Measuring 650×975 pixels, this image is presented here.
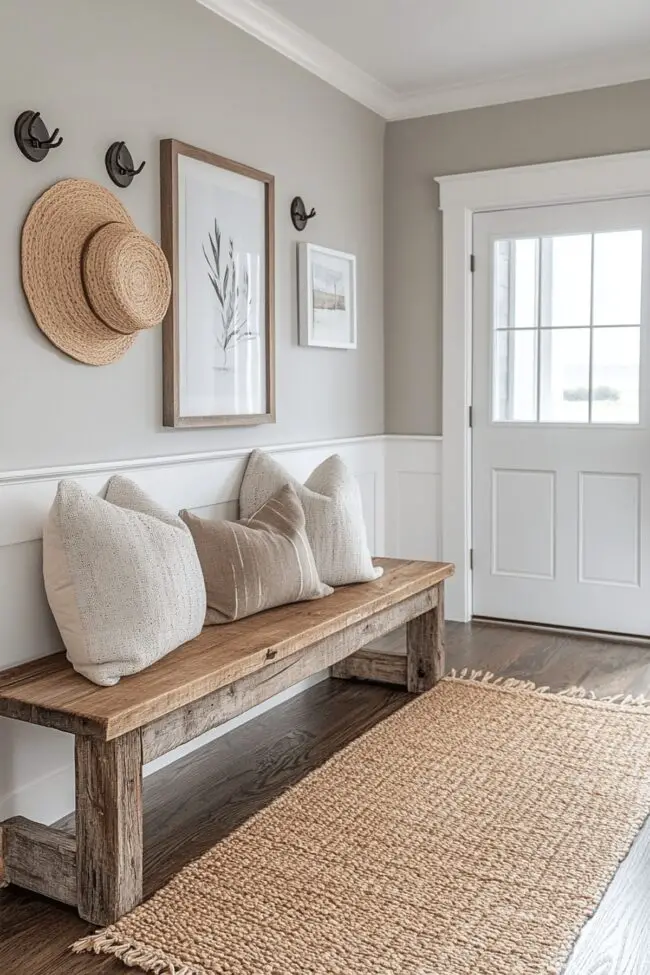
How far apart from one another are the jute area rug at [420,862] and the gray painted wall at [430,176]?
1.83m

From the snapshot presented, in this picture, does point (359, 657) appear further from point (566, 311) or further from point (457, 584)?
point (566, 311)

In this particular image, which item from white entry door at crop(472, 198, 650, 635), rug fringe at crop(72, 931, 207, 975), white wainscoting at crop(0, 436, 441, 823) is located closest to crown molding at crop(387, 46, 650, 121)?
white entry door at crop(472, 198, 650, 635)

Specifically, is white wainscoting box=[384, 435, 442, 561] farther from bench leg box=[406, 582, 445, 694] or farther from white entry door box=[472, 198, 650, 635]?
bench leg box=[406, 582, 445, 694]

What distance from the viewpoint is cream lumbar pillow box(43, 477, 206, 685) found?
214cm

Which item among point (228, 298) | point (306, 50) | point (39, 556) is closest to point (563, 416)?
point (228, 298)

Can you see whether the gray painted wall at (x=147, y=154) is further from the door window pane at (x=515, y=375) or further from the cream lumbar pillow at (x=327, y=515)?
the door window pane at (x=515, y=375)

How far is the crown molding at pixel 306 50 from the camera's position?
10.4 feet

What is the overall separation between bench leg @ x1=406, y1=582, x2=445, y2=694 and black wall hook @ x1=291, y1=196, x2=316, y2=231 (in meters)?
1.47

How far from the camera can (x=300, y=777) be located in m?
2.67

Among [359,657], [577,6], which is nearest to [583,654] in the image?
[359,657]

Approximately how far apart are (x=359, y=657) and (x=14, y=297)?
1836mm

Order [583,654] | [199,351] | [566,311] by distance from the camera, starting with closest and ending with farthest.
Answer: [199,351] < [583,654] < [566,311]

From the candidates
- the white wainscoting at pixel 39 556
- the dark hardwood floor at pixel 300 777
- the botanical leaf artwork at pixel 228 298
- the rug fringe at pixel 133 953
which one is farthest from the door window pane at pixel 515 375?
the rug fringe at pixel 133 953

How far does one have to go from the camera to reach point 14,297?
2322 millimetres
